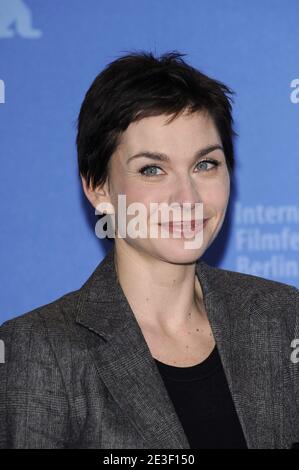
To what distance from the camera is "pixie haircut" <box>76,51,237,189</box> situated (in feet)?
6.15

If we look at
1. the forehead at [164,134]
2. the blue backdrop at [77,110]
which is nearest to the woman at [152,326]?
the forehead at [164,134]

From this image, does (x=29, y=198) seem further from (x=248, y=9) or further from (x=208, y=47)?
(x=248, y=9)

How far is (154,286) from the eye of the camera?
2004 millimetres

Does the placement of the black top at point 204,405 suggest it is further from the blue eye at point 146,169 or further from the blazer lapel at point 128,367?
the blue eye at point 146,169

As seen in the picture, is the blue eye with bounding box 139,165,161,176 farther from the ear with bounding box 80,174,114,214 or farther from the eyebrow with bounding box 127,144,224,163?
the ear with bounding box 80,174,114,214

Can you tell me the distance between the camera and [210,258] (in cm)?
272

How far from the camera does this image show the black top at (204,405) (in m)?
1.84

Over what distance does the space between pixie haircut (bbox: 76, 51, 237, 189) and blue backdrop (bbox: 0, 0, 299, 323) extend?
59 centimetres

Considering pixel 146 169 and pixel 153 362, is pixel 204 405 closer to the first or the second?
pixel 153 362

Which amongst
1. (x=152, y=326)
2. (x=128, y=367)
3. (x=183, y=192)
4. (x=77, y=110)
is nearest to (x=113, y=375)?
(x=128, y=367)

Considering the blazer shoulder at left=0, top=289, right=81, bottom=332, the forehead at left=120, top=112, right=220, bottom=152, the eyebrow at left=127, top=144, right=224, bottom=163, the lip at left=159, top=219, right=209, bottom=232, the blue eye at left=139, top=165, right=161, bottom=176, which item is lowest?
the blazer shoulder at left=0, top=289, right=81, bottom=332

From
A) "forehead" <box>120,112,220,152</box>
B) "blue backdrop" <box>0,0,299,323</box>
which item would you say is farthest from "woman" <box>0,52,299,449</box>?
"blue backdrop" <box>0,0,299,323</box>

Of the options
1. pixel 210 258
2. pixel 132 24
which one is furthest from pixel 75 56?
pixel 210 258
